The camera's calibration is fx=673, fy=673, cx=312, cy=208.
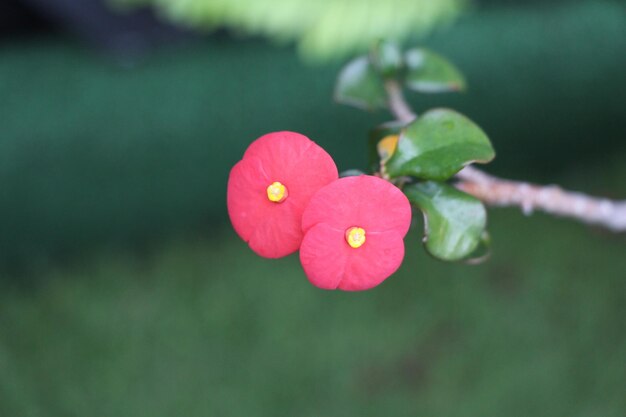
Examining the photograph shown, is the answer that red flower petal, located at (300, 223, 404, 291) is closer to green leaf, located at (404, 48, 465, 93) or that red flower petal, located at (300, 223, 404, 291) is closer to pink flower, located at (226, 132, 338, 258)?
pink flower, located at (226, 132, 338, 258)

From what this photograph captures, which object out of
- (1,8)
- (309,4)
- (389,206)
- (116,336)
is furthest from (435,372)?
(1,8)

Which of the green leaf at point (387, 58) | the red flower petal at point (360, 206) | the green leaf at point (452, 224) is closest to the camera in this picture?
the red flower petal at point (360, 206)

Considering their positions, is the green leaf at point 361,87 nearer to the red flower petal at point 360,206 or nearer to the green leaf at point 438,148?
the green leaf at point 438,148

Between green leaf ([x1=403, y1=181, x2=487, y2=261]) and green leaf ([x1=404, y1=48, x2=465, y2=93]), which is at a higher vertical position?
green leaf ([x1=404, y1=48, x2=465, y2=93])

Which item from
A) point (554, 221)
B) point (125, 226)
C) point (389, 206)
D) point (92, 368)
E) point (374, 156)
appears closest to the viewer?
point (389, 206)

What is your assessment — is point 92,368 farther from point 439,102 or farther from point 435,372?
point 439,102

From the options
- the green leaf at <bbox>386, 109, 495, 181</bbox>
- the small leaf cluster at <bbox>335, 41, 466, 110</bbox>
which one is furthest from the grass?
the green leaf at <bbox>386, 109, 495, 181</bbox>

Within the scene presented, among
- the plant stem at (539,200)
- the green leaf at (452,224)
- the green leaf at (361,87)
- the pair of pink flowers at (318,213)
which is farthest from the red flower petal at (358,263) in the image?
the green leaf at (361,87)
